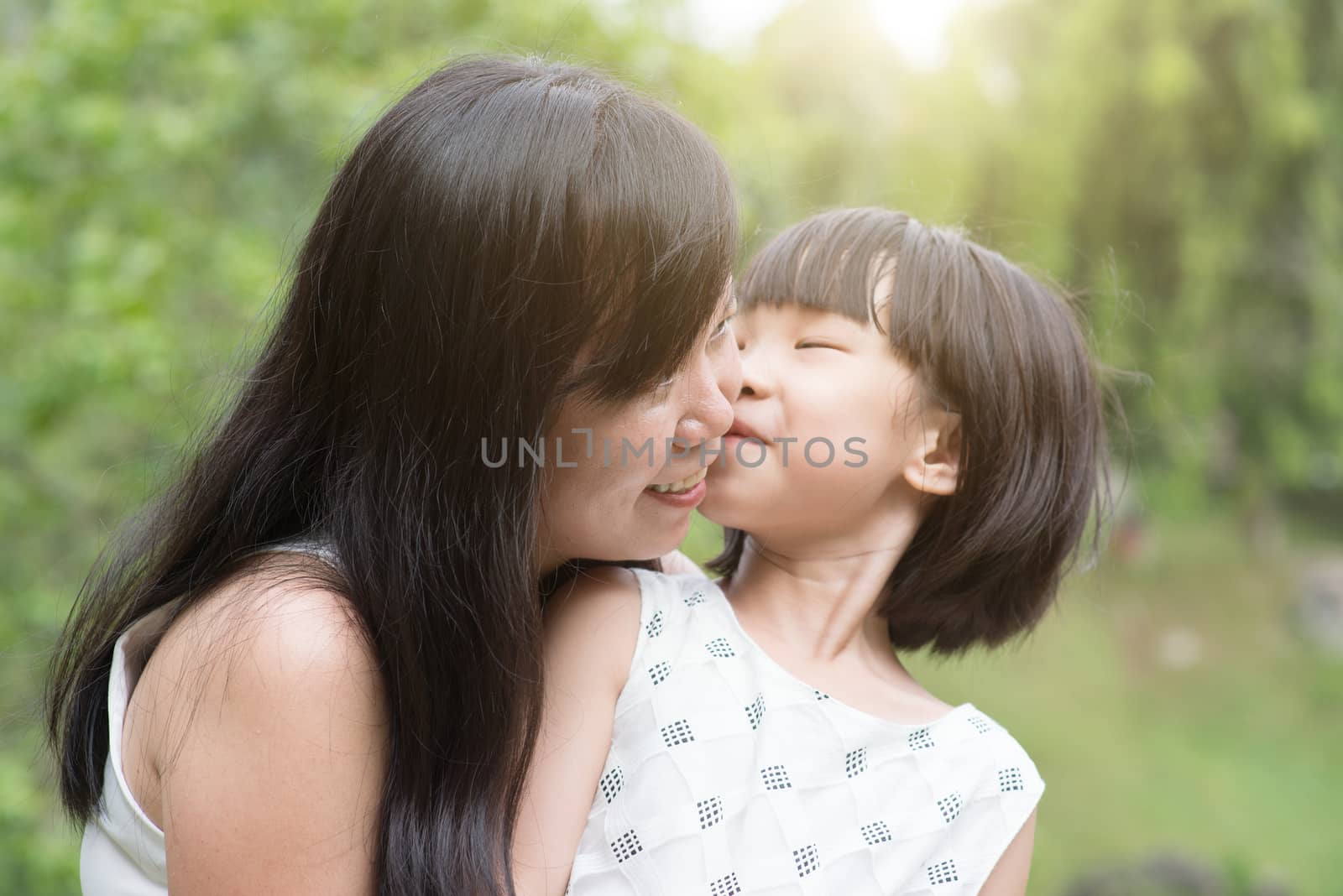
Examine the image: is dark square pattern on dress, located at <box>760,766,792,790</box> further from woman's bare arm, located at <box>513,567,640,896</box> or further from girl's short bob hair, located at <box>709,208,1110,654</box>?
girl's short bob hair, located at <box>709,208,1110,654</box>

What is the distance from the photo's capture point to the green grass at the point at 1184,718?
464cm

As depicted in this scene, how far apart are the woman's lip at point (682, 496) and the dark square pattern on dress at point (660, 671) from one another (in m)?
0.18

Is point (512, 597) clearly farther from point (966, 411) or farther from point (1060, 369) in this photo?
point (1060, 369)

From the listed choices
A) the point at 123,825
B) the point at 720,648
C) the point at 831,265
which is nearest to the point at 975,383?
the point at 831,265

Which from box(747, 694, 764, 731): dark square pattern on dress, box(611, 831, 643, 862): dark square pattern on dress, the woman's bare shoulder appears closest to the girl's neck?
box(747, 694, 764, 731): dark square pattern on dress

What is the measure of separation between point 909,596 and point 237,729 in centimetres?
87

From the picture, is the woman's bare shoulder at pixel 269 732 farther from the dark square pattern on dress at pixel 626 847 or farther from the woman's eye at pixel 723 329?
the woman's eye at pixel 723 329

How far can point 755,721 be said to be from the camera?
1253mm

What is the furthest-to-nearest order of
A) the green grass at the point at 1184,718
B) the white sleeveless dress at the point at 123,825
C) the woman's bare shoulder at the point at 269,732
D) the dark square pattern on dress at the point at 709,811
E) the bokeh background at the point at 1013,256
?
the green grass at the point at 1184,718 → the bokeh background at the point at 1013,256 → the dark square pattern on dress at the point at 709,811 → the white sleeveless dress at the point at 123,825 → the woman's bare shoulder at the point at 269,732

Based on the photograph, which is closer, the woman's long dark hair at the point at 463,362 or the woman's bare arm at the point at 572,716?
the woman's long dark hair at the point at 463,362

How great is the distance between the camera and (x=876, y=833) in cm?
124

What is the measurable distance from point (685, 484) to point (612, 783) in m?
0.33

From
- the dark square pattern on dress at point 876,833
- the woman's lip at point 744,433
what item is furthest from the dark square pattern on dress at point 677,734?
the woman's lip at point 744,433

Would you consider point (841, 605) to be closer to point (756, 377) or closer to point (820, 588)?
point (820, 588)
